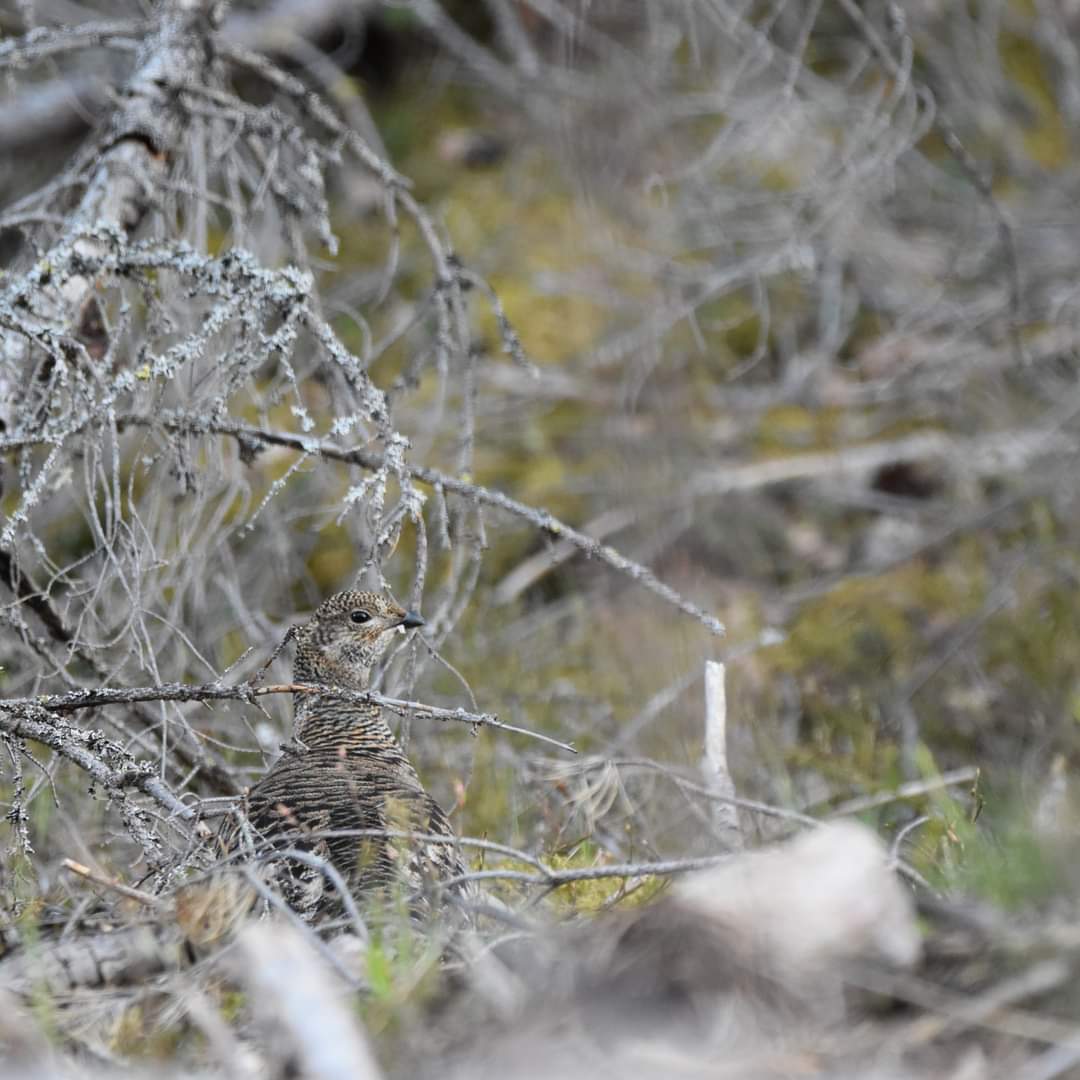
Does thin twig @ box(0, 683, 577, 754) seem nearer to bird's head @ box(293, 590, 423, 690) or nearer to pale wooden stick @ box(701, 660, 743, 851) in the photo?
pale wooden stick @ box(701, 660, 743, 851)

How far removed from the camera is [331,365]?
14.6ft

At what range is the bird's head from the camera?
4770mm

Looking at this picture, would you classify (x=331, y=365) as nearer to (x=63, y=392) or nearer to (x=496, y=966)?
(x=63, y=392)

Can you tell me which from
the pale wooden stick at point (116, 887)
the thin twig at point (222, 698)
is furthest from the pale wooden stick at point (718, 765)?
the pale wooden stick at point (116, 887)

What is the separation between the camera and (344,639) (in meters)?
4.91

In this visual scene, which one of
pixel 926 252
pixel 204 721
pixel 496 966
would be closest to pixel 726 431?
pixel 926 252

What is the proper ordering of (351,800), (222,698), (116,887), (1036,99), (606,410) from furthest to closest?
(1036,99), (606,410), (351,800), (222,698), (116,887)

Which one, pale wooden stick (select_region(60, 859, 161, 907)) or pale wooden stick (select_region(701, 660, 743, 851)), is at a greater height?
pale wooden stick (select_region(60, 859, 161, 907))

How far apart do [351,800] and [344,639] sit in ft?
3.99

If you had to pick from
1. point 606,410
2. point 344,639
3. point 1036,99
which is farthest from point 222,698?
point 1036,99

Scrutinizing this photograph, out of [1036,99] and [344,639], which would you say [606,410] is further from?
[1036,99]

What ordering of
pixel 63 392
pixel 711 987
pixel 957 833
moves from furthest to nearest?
1. pixel 63 392
2. pixel 957 833
3. pixel 711 987

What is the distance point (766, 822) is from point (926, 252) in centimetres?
501

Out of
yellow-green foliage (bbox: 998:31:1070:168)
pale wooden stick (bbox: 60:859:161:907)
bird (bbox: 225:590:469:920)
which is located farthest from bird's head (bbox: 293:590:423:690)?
yellow-green foliage (bbox: 998:31:1070:168)
